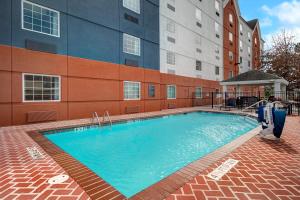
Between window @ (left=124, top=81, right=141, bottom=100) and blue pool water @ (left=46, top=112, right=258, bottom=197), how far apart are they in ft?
13.3

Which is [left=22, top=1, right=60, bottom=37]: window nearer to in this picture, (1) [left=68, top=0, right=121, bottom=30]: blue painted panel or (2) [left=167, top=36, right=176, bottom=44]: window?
(1) [left=68, top=0, right=121, bottom=30]: blue painted panel

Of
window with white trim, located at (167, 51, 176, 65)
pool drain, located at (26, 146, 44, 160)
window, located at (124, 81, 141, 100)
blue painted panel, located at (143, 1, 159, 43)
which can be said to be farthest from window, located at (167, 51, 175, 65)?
pool drain, located at (26, 146, 44, 160)

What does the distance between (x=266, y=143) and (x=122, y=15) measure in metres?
12.4

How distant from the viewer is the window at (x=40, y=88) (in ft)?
28.8

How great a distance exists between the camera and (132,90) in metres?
14.2

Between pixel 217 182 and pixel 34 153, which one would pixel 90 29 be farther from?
pixel 217 182

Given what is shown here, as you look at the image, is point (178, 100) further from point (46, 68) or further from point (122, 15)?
point (46, 68)

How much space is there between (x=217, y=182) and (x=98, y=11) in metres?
12.3

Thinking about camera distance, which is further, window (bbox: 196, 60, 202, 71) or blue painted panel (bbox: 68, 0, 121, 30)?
window (bbox: 196, 60, 202, 71)

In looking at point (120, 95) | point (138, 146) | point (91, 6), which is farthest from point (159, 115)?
point (91, 6)

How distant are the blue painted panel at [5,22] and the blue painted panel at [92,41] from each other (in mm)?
2813

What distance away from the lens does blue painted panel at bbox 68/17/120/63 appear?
1047 cm

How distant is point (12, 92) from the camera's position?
823cm

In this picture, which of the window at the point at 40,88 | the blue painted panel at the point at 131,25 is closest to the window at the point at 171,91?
the blue painted panel at the point at 131,25
